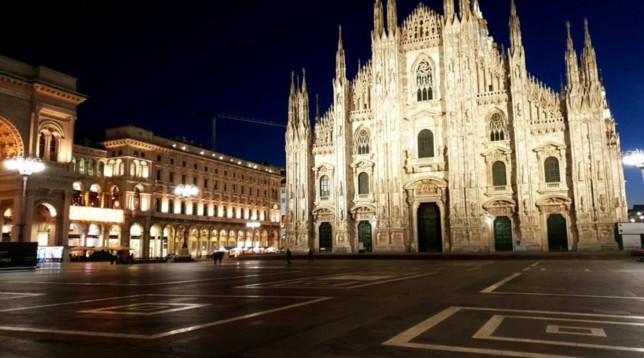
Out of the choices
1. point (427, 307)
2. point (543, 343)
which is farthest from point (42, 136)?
point (543, 343)

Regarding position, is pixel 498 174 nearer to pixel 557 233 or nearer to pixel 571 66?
pixel 557 233

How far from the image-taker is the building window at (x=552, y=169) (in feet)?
141

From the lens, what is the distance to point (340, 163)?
49938 mm

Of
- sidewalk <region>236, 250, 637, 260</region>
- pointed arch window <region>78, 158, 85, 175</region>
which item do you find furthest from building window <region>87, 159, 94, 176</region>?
sidewalk <region>236, 250, 637, 260</region>

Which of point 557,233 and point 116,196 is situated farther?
point 116,196

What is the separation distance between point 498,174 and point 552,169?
14.6ft

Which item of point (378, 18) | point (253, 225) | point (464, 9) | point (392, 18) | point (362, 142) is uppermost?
point (378, 18)

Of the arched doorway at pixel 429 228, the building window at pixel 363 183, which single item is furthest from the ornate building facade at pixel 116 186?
the arched doorway at pixel 429 228

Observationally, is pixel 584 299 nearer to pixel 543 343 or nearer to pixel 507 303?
pixel 507 303

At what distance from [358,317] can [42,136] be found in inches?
1840

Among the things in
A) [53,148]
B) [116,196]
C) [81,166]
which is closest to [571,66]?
[53,148]

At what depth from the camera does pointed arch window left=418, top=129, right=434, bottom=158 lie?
157 feet

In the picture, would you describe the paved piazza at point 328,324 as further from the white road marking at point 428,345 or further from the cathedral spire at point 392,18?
the cathedral spire at point 392,18

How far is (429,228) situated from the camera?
156 feet
